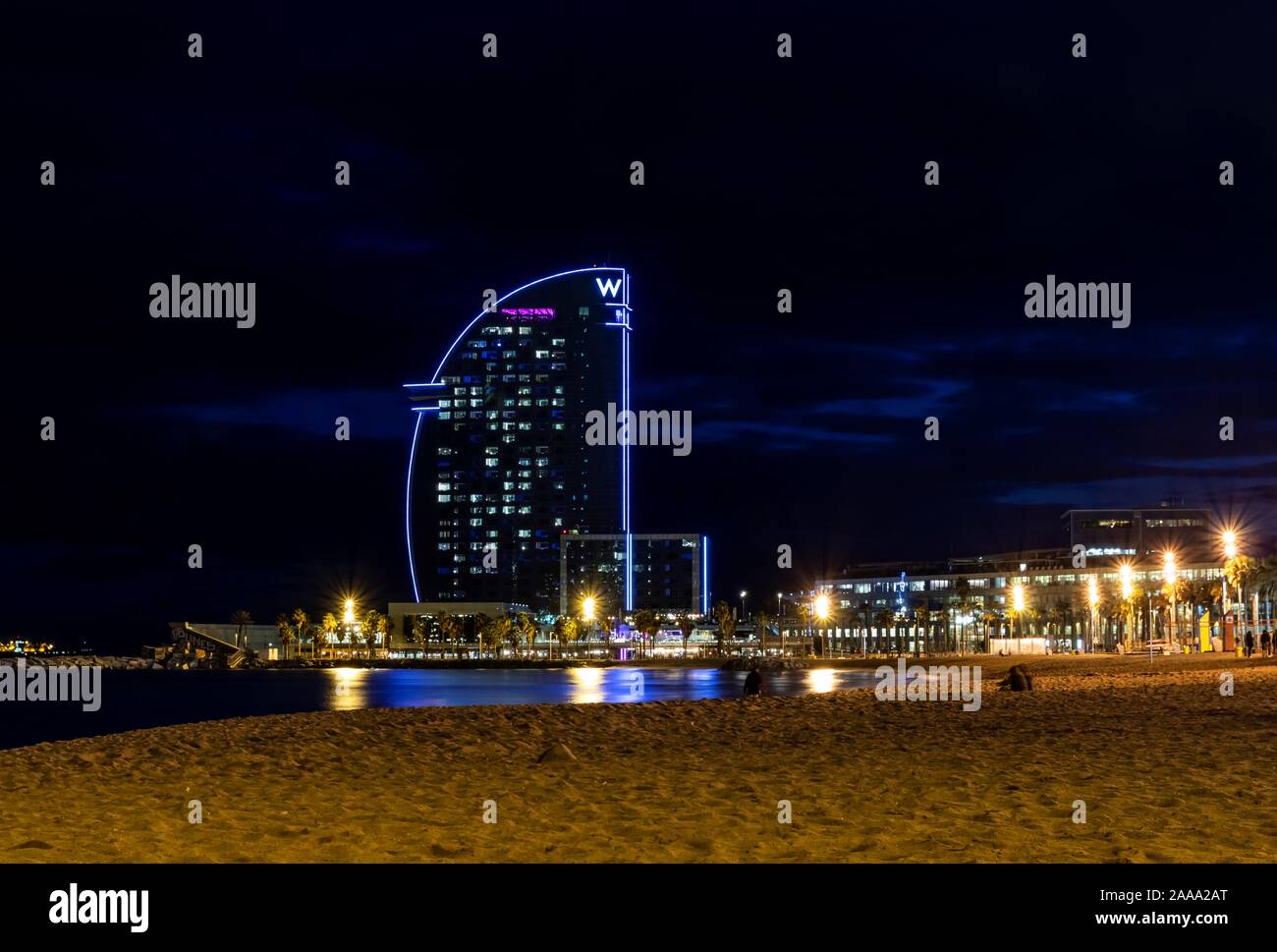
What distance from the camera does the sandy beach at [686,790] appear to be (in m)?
14.9

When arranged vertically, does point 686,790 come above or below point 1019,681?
above

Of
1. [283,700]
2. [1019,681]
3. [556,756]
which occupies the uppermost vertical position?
[556,756]

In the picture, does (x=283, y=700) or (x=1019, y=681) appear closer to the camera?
(x=1019, y=681)

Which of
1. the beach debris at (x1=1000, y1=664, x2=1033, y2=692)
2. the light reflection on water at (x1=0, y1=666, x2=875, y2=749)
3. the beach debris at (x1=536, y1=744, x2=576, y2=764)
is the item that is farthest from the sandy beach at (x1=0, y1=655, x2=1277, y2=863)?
the light reflection on water at (x1=0, y1=666, x2=875, y2=749)

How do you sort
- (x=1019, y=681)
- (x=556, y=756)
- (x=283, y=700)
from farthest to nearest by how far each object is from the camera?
(x=283, y=700) < (x=1019, y=681) < (x=556, y=756)

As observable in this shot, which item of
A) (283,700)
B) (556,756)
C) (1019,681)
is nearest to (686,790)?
(556,756)

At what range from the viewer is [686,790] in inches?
769

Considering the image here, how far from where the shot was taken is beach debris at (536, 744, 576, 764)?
23562mm

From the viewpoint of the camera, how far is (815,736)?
90.7 feet

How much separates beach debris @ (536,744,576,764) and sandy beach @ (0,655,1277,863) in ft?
0.95

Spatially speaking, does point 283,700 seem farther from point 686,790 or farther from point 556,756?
point 686,790

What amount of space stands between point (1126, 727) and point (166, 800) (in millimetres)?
17223

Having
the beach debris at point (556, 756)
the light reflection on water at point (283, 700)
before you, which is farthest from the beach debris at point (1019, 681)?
the light reflection on water at point (283, 700)

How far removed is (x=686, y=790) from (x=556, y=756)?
15.6ft
